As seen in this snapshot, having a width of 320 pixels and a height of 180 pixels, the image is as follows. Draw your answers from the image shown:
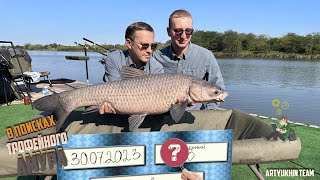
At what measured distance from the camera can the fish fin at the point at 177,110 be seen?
282cm

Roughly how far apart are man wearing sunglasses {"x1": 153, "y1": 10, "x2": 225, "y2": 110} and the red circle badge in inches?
58.2

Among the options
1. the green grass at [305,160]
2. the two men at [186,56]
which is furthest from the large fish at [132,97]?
the green grass at [305,160]

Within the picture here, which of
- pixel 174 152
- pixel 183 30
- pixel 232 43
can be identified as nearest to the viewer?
pixel 174 152

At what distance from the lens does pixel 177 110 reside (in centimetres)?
284

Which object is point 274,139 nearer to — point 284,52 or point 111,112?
point 111,112

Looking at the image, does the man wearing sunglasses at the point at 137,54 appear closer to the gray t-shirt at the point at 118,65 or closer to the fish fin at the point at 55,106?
the gray t-shirt at the point at 118,65

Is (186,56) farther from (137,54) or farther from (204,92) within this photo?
(204,92)

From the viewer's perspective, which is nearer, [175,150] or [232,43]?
[175,150]

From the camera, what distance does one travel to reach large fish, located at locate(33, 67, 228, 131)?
2.89 metres

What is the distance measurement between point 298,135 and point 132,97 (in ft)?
15.8

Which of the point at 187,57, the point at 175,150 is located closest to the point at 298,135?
the point at 187,57

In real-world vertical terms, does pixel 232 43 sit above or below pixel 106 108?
above

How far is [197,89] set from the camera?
2963mm

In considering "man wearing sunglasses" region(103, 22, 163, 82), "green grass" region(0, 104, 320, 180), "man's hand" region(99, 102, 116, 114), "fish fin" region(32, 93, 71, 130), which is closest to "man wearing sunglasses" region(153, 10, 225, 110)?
"man wearing sunglasses" region(103, 22, 163, 82)
